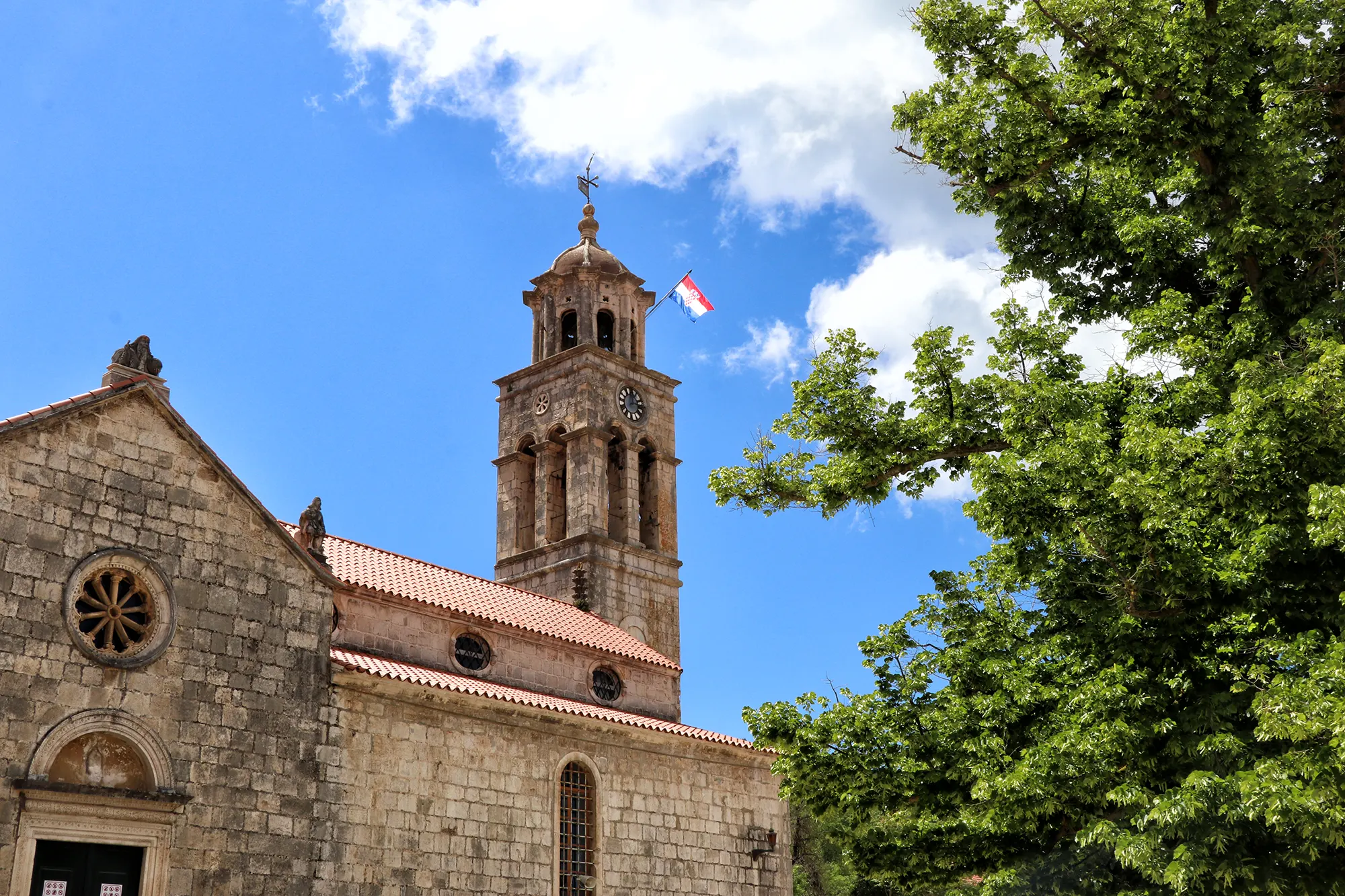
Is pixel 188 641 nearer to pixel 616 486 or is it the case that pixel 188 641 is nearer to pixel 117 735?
pixel 117 735

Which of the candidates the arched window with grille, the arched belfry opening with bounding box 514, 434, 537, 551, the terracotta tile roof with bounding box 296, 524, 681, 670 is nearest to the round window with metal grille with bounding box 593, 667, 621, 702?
the terracotta tile roof with bounding box 296, 524, 681, 670

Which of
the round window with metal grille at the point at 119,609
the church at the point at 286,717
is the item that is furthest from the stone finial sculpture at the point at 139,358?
the round window with metal grille at the point at 119,609

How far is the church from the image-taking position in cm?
1357

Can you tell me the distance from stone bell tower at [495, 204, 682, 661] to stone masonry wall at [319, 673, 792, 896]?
7624mm

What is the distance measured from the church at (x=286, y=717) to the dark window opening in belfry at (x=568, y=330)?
392 inches

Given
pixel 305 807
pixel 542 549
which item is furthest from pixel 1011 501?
pixel 542 549

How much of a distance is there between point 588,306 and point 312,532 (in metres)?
16.3

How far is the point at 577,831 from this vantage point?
19.5 m

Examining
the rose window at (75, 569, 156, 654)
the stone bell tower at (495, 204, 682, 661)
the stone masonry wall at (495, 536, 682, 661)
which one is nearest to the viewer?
the rose window at (75, 569, 156, 654)

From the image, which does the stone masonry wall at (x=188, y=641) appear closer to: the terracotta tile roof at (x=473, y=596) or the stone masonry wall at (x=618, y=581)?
the terracotta tile roof at (x=473, y=596)

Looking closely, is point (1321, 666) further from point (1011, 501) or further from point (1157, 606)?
point (1011, 501)

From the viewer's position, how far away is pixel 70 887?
1320 centimetres

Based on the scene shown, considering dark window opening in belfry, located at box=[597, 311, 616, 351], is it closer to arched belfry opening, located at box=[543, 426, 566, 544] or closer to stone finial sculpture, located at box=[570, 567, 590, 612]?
arched belfry opening, located at box=[543, 426, 566, 544]

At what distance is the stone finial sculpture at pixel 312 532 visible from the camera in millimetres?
17188
